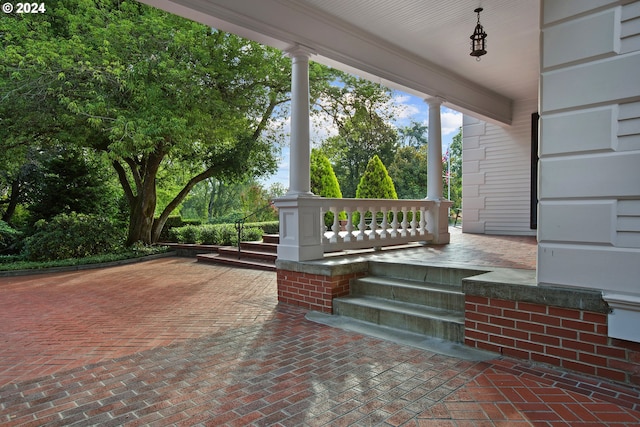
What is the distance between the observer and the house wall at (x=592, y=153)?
2402mm

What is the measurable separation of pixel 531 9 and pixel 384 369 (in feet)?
14.8

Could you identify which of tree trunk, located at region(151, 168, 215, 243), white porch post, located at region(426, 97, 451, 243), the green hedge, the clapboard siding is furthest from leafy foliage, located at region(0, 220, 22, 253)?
the clapboard siding

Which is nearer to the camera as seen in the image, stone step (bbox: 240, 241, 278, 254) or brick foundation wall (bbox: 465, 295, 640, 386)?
brick foundation wall (bbox: 465, 295, 640, 386)

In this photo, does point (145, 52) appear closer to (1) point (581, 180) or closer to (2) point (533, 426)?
(1) point (581, 180)

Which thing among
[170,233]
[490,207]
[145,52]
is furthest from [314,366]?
[170,233]

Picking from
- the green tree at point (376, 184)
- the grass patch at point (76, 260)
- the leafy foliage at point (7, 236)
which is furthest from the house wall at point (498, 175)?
the leafy foliage at point (7, 236)

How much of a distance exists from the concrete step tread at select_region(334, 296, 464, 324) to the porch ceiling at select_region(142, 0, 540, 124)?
9.80 ft

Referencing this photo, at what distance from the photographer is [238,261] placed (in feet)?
28.1

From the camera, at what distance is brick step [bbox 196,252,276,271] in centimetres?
796

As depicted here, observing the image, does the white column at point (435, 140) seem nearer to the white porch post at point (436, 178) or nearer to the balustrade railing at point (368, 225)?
the white porch post at point (436, 178)

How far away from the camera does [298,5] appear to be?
445cm

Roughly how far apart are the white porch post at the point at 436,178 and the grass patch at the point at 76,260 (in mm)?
7131

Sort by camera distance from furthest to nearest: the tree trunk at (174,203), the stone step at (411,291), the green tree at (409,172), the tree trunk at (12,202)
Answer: the green tree at (409,172), the tree trunk at (12,202), the tree trunk at (174,203), the stone step at (411,291)

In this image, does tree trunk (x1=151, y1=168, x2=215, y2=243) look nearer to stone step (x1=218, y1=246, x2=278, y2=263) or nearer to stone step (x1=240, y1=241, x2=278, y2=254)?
stone step (x1=218, y1=246, x2=278, y2=263)
